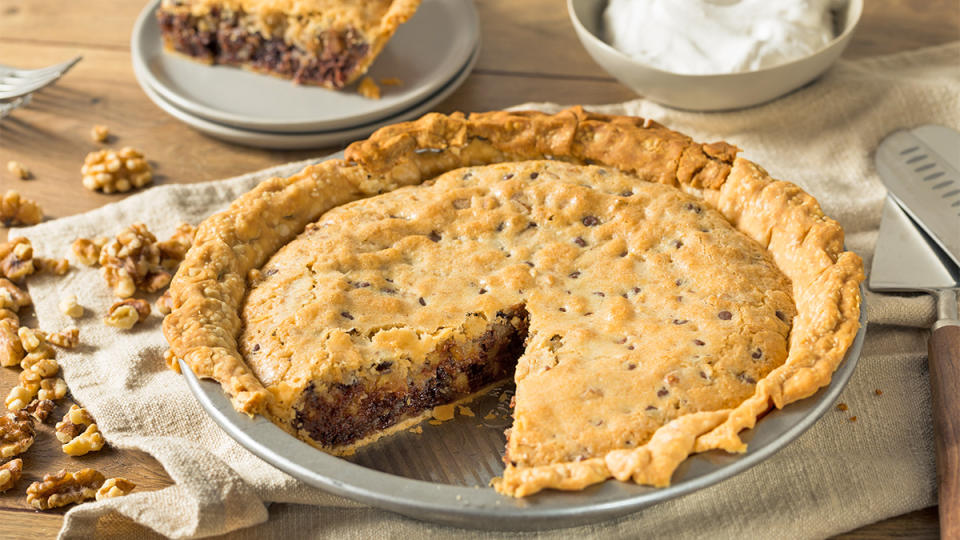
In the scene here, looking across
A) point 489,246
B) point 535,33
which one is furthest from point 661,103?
point 489,246

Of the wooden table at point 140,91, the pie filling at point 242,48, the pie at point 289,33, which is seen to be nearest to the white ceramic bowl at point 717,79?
the wooden table at point 140,91

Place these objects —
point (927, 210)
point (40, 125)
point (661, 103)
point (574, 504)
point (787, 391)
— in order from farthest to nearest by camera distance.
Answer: point (40, 125)
point (661, 103)
point (927, 210)
point (787, 391)
point (574, 504)

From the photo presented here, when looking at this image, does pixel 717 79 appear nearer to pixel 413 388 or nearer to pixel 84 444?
pixel 413 388

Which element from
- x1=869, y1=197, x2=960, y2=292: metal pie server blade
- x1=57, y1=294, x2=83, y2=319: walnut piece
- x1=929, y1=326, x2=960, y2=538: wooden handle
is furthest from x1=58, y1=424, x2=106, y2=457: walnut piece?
x1=869, y1=197, x2=960, y2=292: metal pie server blade

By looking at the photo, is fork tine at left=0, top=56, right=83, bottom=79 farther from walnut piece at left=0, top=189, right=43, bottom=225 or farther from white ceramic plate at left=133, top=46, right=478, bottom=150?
walnut piece at left=0, top=189, right=43, bottom=225

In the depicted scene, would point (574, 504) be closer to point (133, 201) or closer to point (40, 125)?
point (133, 201)

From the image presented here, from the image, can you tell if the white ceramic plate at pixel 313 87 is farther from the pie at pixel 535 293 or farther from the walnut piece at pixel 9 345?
the walnut piece at pixel 9 345
